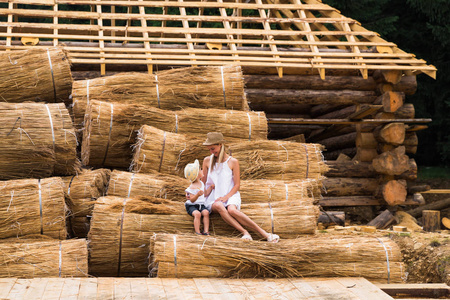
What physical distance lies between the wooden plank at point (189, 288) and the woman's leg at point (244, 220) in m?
1.13

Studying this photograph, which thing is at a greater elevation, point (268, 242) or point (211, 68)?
point (211, 68)

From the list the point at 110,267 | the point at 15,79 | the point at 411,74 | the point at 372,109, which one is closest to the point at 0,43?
the point at 15,79

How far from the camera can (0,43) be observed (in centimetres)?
1219

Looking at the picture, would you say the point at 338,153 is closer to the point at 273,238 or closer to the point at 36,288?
the point at 273,238

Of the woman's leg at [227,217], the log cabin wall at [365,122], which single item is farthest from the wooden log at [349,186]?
the woman's leg at [227,217]

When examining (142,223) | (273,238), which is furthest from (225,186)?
(142,223)

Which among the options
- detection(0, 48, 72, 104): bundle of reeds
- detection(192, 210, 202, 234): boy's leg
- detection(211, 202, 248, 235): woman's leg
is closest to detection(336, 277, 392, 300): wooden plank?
detection(211, 202, 248, 235): woman's leg

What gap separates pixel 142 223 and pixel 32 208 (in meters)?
1.27

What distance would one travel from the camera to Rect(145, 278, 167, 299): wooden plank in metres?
6.28

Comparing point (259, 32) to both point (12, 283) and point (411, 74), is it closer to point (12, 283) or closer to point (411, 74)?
point (411, 74)

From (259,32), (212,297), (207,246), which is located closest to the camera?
(212,297)

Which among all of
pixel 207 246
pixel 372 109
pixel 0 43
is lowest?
pixel 207 246

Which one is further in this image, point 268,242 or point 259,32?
point 259,32

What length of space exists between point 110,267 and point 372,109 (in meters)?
6.87
